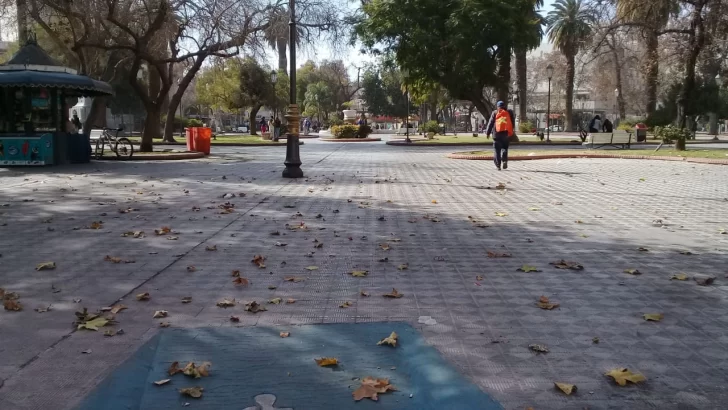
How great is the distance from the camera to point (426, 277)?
6.09 m

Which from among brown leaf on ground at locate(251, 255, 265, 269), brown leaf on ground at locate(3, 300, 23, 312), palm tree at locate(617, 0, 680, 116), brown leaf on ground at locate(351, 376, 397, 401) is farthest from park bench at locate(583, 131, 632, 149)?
brown leaf on ground at locate(351, 376, 397, 401)

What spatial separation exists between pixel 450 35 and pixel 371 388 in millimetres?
31772

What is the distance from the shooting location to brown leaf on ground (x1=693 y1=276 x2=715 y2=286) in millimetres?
5758

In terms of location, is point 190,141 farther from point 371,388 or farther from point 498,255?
point 371,388

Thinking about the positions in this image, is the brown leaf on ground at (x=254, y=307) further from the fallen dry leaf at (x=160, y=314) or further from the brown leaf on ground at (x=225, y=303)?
the fallen dry leaf at (x=160, y=314)

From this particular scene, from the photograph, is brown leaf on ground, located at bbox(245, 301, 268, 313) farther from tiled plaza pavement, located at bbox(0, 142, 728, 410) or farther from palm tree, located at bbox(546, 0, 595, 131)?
palm tree, located at bbox(546, 0, 595, 131)

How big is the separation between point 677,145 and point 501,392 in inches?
971

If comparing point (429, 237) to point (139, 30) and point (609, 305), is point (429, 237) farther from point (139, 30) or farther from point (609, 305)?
point (139, 30)

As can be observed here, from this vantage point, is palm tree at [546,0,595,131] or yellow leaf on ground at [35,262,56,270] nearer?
yellow leaf on ground at [35,262,56,270]

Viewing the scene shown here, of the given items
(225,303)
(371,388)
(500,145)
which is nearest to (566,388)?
(371,388)

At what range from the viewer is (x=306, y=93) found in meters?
89.2

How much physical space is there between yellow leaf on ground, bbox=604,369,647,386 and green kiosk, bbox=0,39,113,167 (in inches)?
709

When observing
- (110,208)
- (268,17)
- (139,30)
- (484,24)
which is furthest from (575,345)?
(484,24)

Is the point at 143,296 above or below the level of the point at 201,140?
below
